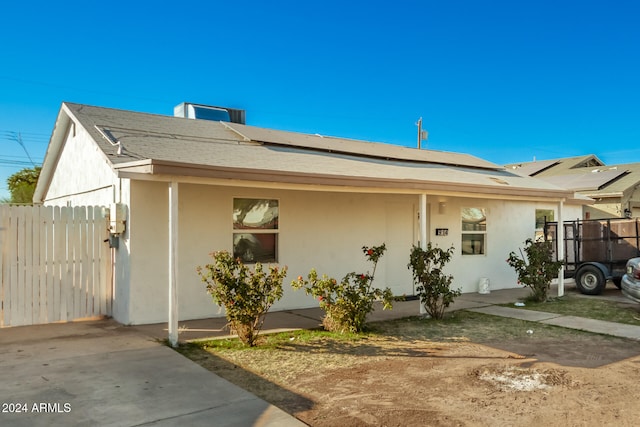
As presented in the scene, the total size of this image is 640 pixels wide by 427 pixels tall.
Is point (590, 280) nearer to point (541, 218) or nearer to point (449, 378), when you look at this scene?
point (541, 218)

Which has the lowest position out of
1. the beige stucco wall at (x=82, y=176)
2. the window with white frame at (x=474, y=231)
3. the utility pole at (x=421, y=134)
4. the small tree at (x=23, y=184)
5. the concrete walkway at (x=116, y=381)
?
the concrete walkway at (x=116, y=381)

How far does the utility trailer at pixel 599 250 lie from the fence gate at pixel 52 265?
10.4 metres

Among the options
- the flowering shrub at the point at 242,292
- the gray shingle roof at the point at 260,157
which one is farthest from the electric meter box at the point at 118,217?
the flowering shrub at the point at 242,292

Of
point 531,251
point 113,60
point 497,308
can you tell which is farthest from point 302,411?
point 113,60

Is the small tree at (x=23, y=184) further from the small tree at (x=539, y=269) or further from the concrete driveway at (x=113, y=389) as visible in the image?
the small tree at (x=539, y=269)

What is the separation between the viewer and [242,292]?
6363 mm

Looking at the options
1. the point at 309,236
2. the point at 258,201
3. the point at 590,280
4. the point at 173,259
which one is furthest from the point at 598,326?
the point at 173,259

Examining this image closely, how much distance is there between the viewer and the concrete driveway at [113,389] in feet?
13.1

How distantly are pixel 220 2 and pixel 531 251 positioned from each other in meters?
11.2

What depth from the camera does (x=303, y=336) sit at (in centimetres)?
718

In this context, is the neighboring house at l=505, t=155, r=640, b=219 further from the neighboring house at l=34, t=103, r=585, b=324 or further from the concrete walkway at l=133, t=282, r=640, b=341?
the concrete walkway at l=133, t=282, r=640, b=341

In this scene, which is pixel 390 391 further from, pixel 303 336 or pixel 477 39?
pixel 477 39

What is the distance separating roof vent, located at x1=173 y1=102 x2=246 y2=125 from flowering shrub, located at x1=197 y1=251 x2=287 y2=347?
7020mm

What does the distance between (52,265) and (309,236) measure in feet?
15.0
